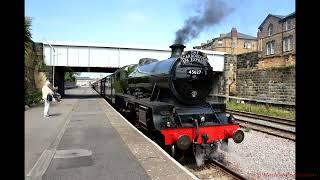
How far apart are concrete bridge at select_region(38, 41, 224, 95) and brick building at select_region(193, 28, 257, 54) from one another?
34750mm

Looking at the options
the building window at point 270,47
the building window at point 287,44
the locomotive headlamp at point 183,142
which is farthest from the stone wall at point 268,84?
the building window at point 270,47

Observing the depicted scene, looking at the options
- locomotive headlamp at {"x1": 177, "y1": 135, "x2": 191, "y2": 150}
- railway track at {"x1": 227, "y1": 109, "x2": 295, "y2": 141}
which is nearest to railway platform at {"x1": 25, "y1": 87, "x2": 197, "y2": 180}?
locomotive headlamp at {"x1": 177, "y1": 135, "x2": 191, "y2": 150}

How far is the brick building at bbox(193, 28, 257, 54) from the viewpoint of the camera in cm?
7019

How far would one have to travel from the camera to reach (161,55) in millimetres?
36469

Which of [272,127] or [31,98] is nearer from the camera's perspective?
[272,127]

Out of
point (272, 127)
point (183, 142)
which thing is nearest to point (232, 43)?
point (272, 127)

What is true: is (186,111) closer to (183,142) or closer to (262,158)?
(183,142)

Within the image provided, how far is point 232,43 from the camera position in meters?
70.2

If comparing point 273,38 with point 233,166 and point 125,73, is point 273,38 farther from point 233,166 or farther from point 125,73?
point 233,166

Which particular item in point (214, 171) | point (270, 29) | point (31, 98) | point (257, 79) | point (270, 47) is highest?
point (270, 29)

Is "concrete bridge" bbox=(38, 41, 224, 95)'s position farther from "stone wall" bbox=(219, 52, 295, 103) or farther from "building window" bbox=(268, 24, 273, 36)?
"building window" bbox=(268, 24, 273, 36)

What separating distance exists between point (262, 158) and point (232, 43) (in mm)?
63468
